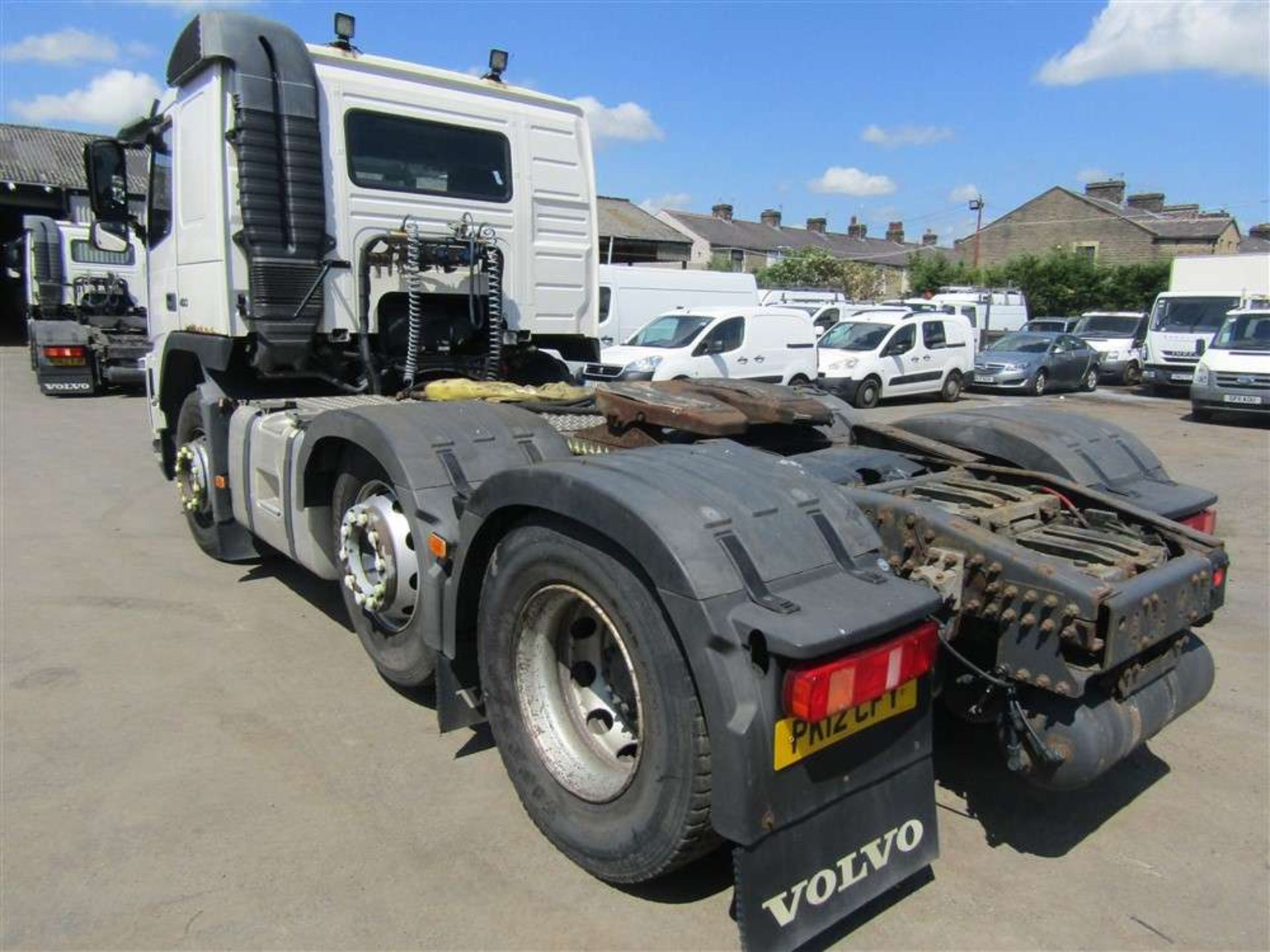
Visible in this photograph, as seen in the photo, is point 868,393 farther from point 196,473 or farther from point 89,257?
point 89,257

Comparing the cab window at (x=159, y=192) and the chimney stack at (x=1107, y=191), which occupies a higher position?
the chimney stack at (x=1107, y=191)

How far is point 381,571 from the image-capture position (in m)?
3.93

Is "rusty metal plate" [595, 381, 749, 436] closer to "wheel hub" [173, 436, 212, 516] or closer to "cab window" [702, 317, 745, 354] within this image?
"wheel hub" [173, 436, 212, 516]

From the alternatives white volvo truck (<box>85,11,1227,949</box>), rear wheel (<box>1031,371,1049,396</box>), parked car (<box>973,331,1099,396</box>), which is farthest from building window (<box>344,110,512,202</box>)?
rear wheel (<box>1031,371,1049,396</box>)

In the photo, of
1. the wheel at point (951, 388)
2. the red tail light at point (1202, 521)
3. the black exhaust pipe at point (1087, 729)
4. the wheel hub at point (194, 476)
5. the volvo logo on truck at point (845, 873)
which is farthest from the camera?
the wheel at point (951, 388)

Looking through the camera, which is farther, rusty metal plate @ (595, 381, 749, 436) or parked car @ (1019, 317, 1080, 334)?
parked car @ (1019, 317, 1080, 334)

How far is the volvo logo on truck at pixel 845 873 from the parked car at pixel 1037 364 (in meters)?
20.4

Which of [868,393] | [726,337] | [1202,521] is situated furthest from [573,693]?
[868,393]

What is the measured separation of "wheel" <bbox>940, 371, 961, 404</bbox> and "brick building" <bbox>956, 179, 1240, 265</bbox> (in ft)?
100

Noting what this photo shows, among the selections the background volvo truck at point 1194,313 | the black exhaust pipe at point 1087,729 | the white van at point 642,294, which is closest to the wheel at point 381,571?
the black exhaust pipe at point 1087,729

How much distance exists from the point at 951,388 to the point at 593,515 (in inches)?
738

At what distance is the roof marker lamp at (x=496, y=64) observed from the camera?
19.2ft

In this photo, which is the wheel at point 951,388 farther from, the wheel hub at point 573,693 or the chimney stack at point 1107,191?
the chimney stack at point 1107,191

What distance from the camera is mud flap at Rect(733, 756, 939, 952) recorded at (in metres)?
2.28
